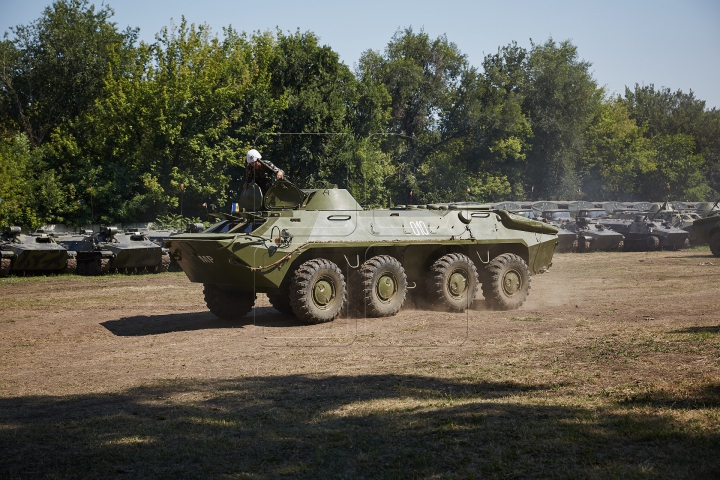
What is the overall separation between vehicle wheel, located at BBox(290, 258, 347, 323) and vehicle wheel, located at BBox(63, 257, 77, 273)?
13837 millimetres

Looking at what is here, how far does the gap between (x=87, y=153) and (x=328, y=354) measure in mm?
32309

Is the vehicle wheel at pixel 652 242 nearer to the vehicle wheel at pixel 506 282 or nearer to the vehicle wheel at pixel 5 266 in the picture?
the vehicle wheel at pixel 506 282

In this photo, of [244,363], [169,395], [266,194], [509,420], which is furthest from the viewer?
[266,194]

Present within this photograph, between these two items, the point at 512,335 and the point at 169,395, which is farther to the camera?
the point at 512,335

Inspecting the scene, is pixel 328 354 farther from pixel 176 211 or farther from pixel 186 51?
pixel 186 51

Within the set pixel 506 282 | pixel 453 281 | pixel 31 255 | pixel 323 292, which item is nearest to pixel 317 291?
pixel 323 292

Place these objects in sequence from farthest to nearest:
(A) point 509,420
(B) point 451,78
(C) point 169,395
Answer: (B) point 451,78 < (C) point 169,395 < (A) point 509,420

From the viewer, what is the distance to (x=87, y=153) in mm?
40406

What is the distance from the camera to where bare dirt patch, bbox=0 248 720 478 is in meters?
6.25

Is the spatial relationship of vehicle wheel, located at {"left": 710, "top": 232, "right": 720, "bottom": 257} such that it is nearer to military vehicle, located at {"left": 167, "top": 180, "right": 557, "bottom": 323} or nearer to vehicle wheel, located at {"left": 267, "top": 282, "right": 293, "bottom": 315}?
military vehicle, located at {"left": 167, "top": 180, "right": 557, "bottom": 323}

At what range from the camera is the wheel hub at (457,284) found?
16141 millimetres

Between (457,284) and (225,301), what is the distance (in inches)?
178

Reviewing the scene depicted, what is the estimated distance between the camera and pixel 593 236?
114ft

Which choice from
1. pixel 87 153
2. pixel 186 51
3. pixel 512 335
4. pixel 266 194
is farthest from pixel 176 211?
pixel 512 335
